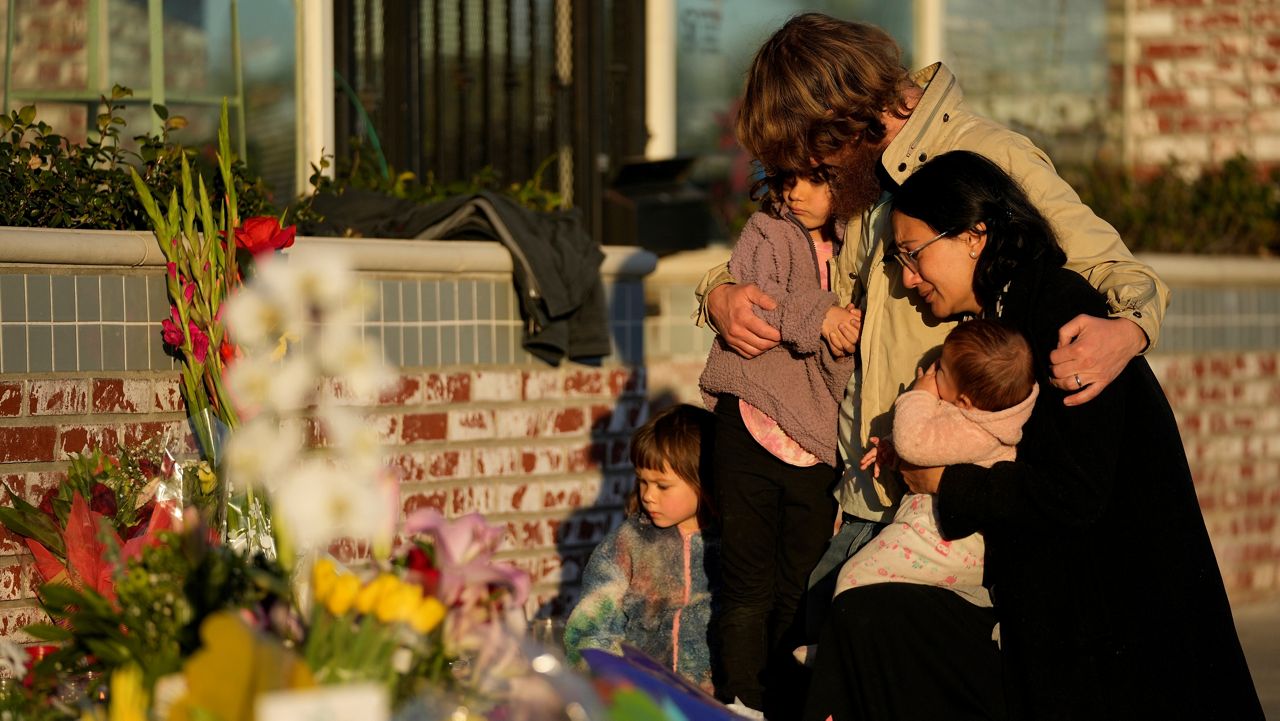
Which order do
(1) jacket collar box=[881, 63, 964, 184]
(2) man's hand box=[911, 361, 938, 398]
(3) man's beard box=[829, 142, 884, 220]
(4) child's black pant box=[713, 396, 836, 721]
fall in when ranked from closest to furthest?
1. (2) man's hand box=[911, 361, 938, 398]
2. (1) jacket collar box=[881, 63, 964, 184]
3. (3) man's beard box=[829, 142, 884, 220]
4. (4) child's black pant box=[713, 396, 836, 721]

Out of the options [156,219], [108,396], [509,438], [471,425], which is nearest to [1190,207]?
[509,438]

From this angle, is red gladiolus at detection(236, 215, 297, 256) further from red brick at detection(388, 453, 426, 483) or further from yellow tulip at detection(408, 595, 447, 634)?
yellow tulip at detection(408, 595, 447, 634)

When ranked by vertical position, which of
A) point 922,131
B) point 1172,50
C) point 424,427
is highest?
point 1172,50

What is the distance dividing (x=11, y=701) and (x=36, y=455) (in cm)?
194

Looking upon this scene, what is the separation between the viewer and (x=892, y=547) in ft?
10.7

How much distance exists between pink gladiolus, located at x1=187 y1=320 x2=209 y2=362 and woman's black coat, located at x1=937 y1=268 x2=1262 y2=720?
1998 mm

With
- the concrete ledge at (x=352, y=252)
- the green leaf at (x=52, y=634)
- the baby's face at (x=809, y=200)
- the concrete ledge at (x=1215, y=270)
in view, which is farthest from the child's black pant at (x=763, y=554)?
the concrete ledge at (x=1215, y=270)

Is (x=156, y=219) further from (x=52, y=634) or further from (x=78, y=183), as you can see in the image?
(x=52, y=634)

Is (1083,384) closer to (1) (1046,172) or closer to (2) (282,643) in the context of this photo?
(1) (1046,172)

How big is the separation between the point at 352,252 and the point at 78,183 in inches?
30.8

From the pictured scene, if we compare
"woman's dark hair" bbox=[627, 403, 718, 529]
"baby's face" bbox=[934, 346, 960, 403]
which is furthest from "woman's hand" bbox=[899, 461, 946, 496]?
"woman's dark hair" bbox=[627, 403, 718, 529]

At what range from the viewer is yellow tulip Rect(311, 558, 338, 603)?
193 centimetres

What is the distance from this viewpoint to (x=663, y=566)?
431 centimetres

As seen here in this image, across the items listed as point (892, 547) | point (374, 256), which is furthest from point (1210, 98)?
point (892, 547)
